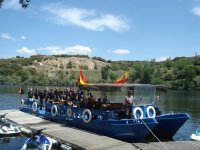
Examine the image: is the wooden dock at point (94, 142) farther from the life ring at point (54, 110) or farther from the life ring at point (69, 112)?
the life ring at point (54, 110)

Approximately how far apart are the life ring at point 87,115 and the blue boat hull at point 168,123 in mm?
3894

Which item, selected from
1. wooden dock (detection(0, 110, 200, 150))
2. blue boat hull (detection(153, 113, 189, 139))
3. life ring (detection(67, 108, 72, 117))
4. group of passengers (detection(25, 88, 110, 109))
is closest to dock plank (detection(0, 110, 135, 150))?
wooden dock (detection(0, 110, 200, 150))

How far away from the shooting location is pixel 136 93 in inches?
809

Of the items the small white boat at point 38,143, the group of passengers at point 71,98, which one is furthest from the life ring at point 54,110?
the small white boat at point 38,143

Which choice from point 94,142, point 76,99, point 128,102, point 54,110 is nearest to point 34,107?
point 54,110

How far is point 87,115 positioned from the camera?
22.0 metres

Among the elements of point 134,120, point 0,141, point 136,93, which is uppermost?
point 136,93

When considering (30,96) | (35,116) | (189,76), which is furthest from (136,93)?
(189,76)

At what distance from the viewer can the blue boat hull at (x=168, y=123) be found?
67.9 ft

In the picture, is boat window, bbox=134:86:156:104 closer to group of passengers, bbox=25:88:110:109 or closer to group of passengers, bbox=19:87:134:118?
group of passengers, bbox=19:87:134:118

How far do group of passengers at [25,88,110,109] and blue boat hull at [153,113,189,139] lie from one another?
3.31 m

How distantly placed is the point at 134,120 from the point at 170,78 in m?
97.7

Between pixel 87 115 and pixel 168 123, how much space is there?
4781mm

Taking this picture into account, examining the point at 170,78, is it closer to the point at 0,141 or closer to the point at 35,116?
the point at 35,116
